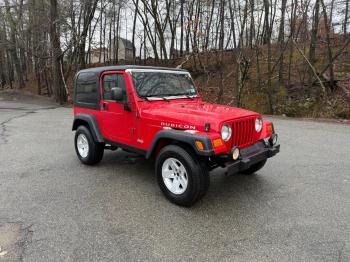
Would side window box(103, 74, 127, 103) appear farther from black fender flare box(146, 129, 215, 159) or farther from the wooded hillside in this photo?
the wooded hillside

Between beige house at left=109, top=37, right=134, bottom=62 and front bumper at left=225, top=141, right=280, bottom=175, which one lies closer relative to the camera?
front bumper at left=225, top=141, right=280, bottom=175

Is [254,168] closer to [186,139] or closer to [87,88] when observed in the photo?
[186,139]

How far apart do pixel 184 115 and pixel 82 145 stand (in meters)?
2.70

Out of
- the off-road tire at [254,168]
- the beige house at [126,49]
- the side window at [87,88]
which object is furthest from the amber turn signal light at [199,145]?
the beige house at [126,49]

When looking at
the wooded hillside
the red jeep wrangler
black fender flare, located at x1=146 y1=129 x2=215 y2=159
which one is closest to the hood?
the red jeep wrangler

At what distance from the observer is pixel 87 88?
16.4 ft

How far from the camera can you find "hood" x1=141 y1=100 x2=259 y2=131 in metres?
3.32

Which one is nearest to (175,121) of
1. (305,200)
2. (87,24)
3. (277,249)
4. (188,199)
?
(188,199)

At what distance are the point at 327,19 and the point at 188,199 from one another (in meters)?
13.5

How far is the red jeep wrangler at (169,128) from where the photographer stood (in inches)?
128

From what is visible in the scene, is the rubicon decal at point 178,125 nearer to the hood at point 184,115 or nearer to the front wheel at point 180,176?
the hood at point 184,115

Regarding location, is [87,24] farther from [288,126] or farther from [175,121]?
[175,121]

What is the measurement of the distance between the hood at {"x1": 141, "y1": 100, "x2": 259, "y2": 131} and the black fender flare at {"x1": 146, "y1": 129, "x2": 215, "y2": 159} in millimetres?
134

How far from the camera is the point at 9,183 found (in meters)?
4.24
